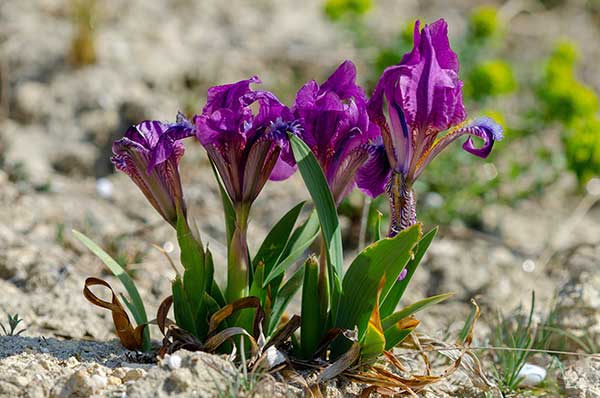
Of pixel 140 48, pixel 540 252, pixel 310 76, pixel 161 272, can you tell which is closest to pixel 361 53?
pixel 310 76

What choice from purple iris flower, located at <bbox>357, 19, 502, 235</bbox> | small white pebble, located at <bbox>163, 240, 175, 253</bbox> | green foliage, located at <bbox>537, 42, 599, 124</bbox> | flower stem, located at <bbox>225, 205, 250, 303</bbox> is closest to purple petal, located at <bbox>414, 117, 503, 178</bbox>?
purple iris flower, located at <bbox>357, 19, 502, 235</bbox>

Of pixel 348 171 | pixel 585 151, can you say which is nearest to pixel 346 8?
pixel 585 151

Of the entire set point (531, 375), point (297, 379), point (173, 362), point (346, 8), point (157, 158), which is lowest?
point (531, 375)

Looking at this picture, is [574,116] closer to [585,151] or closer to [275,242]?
[585,151]

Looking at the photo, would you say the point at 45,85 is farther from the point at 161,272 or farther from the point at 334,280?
the point at 334,280

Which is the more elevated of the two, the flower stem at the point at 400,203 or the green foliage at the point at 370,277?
the flower stem at the point at 400,203

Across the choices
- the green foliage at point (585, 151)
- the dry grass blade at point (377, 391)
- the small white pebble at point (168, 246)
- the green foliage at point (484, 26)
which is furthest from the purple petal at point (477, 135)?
the green foliage at point (484, 26)

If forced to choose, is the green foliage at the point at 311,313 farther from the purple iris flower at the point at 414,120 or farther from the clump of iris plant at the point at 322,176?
the purple iris flower at the point at 414,120
